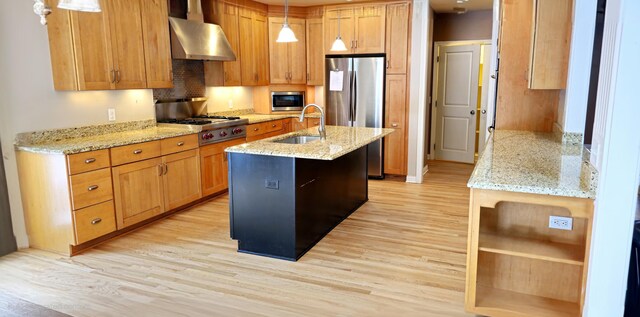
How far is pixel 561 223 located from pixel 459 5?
4.67m

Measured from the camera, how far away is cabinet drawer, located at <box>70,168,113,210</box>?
339cm

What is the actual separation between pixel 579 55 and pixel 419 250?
1837 mm

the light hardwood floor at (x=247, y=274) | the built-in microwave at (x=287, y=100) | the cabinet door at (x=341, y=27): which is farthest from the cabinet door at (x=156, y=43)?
the cabinet door at (x=341, y=27)

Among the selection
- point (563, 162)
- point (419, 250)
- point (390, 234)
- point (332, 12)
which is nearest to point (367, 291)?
point (419, 250)

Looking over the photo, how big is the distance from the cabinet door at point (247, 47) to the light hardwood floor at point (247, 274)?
2372 mm

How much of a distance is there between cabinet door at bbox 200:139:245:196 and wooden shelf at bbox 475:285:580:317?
10.2 feet

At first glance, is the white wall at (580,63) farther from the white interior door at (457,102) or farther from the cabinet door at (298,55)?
the white interior door at (457,102)

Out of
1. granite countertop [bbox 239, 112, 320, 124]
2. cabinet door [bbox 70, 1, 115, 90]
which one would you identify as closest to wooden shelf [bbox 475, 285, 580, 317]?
cabinet door [bbox 70, 1, 115, 90]

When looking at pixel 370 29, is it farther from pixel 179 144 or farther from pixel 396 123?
pixel 179 144

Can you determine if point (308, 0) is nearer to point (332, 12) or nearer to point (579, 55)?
point (332, 12)

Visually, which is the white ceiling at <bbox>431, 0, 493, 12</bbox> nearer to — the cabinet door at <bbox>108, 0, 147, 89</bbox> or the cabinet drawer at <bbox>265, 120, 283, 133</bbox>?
the cabinet drawer at <bbox>265, 120, 283, 133</bbox>

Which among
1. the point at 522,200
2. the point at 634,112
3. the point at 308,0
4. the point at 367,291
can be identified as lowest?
the point at 367,291

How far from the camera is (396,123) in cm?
599

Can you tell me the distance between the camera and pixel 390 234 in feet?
12.9
